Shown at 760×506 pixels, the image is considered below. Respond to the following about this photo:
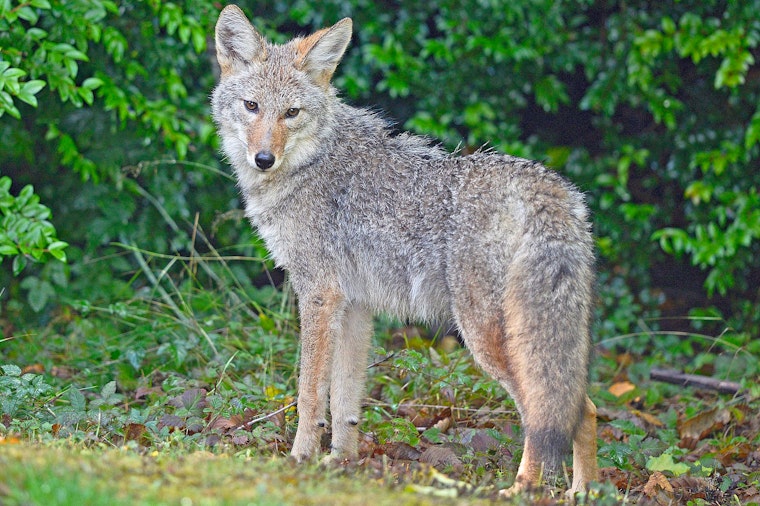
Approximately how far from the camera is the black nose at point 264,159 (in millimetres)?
5328

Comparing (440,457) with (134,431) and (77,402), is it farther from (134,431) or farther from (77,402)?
(77,402)

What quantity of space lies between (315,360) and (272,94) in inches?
64.8


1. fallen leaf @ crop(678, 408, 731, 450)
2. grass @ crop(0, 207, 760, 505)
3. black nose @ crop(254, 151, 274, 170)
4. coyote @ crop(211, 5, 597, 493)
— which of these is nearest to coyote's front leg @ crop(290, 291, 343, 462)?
coyote @ crop(211, 5, 597, 493)

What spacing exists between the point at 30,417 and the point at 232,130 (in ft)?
6.91

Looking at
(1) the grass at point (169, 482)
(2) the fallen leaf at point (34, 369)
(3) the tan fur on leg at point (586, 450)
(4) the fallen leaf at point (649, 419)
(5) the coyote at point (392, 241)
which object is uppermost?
(5) the coyote at point (392, 241)

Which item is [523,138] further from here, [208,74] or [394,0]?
[208,74]

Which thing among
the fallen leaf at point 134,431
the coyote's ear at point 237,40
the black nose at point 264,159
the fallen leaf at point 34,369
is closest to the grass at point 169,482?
the fallen leaf at point 134,431

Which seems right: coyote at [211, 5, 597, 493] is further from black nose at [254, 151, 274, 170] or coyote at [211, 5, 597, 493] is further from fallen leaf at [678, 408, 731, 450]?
fallen leaf at [678, 408, 731, 450]

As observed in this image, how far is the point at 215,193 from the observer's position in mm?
8766

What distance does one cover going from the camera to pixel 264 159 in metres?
5.32

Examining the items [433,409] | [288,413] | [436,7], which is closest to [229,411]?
[288,413]

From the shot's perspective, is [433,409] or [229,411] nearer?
[229,411]

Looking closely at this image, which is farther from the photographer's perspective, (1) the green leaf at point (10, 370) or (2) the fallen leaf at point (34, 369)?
(2) the fallen leaf at point (34, 369)

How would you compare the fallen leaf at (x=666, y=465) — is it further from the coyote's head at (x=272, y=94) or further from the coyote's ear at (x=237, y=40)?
the coyote's ear at (x=237, y=40)
